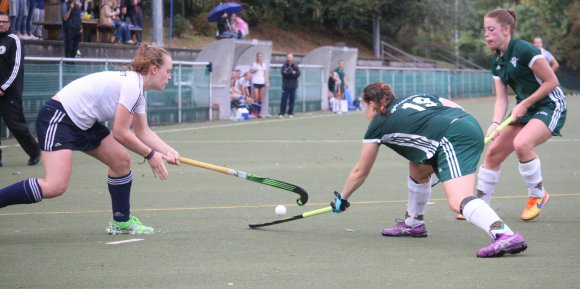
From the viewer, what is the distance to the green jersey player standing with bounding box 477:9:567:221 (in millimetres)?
8766

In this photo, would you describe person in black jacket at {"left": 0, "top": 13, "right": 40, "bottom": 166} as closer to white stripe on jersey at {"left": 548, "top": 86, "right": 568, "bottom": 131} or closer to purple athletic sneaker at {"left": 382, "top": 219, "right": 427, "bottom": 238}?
purple athletic sneaker at {"left": 382, "top": 219, "right": 427, "bottom": 238}

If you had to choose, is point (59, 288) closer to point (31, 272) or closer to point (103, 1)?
point (31, 272)

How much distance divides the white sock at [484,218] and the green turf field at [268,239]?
0.19 meters

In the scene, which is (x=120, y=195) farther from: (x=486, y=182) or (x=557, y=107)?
(x=557, y=107)

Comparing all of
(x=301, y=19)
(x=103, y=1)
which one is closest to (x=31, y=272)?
(x=103, y=1)

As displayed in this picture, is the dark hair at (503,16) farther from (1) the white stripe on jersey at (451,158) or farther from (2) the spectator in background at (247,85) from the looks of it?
(2) the spectator in background at (247,85)

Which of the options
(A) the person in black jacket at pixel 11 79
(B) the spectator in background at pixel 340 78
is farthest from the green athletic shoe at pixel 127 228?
(B) the spectator in background at pixel 340 78

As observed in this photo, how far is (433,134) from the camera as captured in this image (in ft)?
24.1

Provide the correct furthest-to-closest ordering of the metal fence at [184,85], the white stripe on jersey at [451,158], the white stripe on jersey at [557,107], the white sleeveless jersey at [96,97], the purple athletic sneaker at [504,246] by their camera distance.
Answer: the metal fence at [184,85] → the white stripe on jersey at [557,107] → the white sleeveless jersey at [96,97] → the white stripe on jersey at [451,158] → the purple athletic sneaker at [504,246]

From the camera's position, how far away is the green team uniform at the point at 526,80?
882 cm

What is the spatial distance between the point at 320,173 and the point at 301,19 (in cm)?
4307

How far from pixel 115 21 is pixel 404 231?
2084cm

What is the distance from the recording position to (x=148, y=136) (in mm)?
8055

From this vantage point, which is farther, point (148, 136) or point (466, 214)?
point (148, 136)
